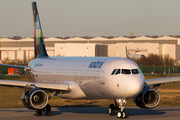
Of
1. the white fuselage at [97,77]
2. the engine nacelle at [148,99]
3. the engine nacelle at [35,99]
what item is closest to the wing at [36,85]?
the white fuselage at [97,77]

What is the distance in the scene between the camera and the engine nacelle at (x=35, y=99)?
2606 centimetres

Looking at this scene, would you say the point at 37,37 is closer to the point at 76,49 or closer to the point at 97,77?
the point at 97,77

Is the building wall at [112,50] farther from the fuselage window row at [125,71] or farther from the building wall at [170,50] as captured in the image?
the fuselage window row at [125,71]

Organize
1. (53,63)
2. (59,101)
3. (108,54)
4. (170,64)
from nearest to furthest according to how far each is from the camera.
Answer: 1. (53,63)
2. (59,101)
3. (170,64)
4. (108,54)

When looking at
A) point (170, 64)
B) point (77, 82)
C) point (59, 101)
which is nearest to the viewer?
point (77, 82)

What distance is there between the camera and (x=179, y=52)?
18162 centimetres

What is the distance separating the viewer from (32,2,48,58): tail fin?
41781 millimetres

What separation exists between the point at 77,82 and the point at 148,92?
17.8 feet

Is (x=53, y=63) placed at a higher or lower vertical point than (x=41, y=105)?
higher

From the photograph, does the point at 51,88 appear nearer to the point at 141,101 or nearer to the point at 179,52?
the point at 141,101

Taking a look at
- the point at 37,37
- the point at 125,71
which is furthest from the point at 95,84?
the point at 37,37

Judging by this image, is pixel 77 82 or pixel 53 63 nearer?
pixel 77 82

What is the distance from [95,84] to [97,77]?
54 centimetres

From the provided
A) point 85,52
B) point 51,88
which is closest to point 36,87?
point 51,88
